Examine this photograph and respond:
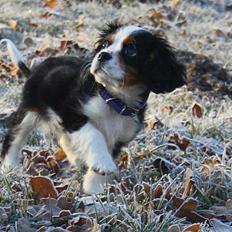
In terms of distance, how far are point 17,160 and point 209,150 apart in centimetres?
127

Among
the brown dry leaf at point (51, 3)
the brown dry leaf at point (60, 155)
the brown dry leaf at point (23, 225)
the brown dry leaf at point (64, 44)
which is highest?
the brown dry leaf at point (23, 225)

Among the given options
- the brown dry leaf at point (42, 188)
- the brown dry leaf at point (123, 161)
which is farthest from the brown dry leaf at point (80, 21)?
the brown dry leaf at point (42, 188)

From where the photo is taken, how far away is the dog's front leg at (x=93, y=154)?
12.7 ft

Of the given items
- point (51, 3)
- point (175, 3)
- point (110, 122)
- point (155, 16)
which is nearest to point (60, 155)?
point (110, 122)

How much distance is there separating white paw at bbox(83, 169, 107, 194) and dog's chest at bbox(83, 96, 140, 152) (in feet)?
0.96

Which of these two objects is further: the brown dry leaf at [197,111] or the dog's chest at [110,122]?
the brown dry leaf at [197,111]

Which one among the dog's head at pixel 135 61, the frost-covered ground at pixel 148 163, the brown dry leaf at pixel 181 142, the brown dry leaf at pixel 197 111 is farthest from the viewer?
the brown dry leaf at pixel 197 111

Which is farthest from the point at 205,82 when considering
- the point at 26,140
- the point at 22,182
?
the point at 22,182

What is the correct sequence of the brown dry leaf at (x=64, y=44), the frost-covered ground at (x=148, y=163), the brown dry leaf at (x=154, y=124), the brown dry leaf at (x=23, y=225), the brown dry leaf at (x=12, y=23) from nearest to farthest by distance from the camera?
the brown dry leaf at (x=23, y=225)
the frost-covered ground at (x=148, y=163)
the brown dry leaf at (x=154, y=124)
the brown dry leaf at (x=64, y=44)
the brown dry leaf at (x=12, y=23)

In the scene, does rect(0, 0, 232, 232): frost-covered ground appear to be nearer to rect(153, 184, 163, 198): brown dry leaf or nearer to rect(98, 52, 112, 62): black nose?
rect(153, 184, 163, 198): brown dry leaf

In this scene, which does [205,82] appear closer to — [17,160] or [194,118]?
[194,118]

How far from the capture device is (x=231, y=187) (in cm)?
386

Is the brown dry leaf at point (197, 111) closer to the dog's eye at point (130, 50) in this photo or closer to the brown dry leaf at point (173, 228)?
the dog's eye at point (130, 50)

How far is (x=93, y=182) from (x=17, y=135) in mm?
980
